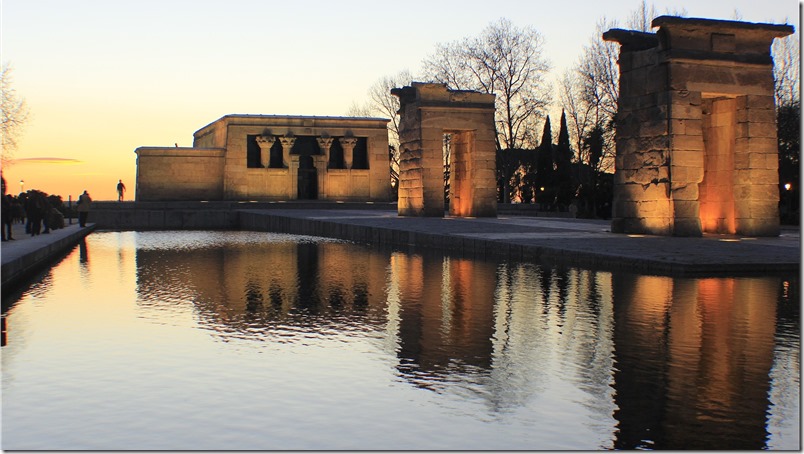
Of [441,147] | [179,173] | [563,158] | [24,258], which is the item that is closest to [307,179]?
[179,173]

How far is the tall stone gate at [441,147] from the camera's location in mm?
33812

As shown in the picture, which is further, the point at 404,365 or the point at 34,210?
the point at 34,210

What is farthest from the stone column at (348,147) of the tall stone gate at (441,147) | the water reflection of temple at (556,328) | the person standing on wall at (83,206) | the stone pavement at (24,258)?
the water reflection of temple at (556,328)

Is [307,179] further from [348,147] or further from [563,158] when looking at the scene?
[563,158]

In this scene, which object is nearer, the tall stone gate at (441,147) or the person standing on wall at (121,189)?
the tall stone gate at (441,147)

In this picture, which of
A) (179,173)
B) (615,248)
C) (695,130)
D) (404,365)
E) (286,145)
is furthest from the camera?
(179,173)

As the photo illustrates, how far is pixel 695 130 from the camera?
21391mm

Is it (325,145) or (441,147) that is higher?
(325,145)

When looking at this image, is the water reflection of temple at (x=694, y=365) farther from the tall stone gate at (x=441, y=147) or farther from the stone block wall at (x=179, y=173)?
the stone block wall at (x=179, y=173)

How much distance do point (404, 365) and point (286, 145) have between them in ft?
156

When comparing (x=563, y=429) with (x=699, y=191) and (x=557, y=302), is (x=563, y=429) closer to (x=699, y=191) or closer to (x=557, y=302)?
(x=557, y=302)

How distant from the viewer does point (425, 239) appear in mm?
21875

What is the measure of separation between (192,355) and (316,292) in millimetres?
4572

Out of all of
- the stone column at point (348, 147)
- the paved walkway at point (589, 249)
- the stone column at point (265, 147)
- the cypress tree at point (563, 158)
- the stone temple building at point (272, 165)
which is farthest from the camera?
the cypress tree at point (563, 158)
